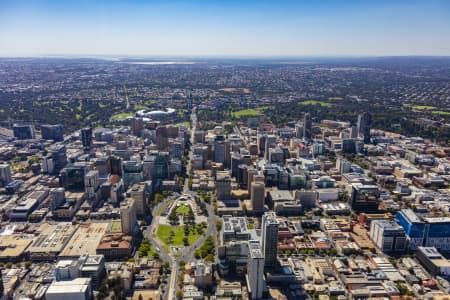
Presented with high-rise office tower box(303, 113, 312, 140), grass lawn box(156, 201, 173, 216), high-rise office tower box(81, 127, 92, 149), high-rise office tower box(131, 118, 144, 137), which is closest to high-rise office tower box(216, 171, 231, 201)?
grass lawn box(156, 201, 173, 216)

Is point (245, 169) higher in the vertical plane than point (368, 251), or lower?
higher

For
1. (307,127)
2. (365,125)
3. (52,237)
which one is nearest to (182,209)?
(52,237)

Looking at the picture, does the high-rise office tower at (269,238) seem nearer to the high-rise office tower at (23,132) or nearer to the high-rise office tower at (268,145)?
the high-rise office tower at (268,145)

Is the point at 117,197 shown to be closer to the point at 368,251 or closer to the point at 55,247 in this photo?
the point at 55,247

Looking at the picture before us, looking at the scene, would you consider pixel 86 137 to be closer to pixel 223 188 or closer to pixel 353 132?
pixel 223 188

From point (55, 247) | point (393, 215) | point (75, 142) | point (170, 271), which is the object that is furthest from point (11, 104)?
point (393, 215)
